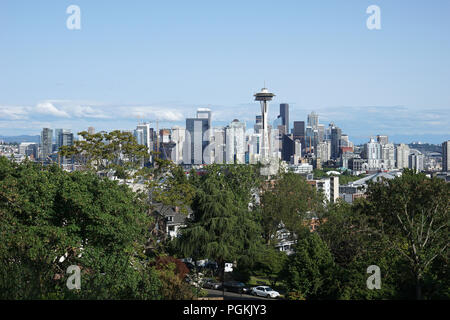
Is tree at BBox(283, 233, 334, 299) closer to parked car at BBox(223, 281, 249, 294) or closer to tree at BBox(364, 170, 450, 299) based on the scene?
tree at BBox(364, 170, 450, 299)

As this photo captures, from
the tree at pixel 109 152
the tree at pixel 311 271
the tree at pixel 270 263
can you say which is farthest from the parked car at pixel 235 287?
the tree at pixel 109 152

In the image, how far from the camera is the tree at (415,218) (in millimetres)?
18000

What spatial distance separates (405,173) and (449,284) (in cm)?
1951

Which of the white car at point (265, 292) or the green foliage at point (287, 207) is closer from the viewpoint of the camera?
the white car at point (265, 292)

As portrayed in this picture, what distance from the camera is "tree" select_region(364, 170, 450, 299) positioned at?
18000mm

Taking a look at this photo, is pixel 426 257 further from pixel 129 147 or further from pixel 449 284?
pixel 129 147

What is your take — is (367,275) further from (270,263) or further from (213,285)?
(213,285)

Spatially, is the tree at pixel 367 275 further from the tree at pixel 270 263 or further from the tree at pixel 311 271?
the tree at pixel 270 263

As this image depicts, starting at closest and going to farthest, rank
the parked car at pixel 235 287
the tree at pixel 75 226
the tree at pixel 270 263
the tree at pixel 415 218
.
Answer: the tree at pixel 75 226 → the tree at pixel 415 218 → the parked car at pixel 235 287 → the tree at pixel 270 263

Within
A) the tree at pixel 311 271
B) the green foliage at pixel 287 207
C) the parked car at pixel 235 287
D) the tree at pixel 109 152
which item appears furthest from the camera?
the green foliage at pixel 287 207

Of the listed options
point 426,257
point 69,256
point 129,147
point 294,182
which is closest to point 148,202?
point 129,147

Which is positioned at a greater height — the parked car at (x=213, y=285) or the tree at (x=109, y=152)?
the tree at (x=109, y=152)

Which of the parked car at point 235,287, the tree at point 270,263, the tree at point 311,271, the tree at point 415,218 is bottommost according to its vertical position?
the parked car at point 235,287

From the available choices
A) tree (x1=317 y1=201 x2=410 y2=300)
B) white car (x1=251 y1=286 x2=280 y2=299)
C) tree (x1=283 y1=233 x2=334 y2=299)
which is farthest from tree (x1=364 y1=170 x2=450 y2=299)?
white car (x1=251 y1=286 x2=280 y2=299)
